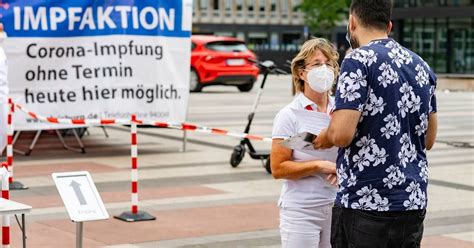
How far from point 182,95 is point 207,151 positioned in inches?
39.5

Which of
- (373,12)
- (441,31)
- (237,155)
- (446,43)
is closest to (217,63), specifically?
(446,43)

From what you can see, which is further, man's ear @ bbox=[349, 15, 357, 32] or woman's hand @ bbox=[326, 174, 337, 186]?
woman's hand @ bbox=[326, 174, 337, 186]

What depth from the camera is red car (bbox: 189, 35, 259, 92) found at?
31094 millimetres

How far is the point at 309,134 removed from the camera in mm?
4336

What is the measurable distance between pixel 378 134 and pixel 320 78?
2.58 feet

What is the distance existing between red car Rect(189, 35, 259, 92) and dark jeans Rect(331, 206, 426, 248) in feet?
87.2

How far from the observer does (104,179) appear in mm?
11828

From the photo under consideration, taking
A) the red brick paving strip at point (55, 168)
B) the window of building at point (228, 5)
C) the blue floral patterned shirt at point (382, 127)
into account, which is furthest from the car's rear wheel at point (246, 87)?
the window of building at point (228, 5)

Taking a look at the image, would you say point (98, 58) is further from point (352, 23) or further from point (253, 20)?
point (253, 20)

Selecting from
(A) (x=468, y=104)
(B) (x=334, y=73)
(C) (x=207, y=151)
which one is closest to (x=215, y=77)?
(A) (x=468, y=104)

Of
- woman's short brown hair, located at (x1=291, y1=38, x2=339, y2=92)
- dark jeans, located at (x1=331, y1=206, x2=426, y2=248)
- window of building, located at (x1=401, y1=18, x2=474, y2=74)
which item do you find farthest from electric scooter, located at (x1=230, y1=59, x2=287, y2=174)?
window of building, located at (x1=401, y1=18, x2=474, y2=74)

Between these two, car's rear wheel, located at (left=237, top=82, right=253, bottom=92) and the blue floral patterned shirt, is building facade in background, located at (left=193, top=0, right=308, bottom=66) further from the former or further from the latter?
the blue floral patterned shirt

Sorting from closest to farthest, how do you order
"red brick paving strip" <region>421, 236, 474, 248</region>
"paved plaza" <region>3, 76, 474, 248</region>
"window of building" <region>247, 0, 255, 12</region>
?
"red brick paving strip" <region>421, 236, 474, 248</region>
"paved plaza" <region>3, 76, 474, 248</region>
"window of building" <region>247, 0, 255, 12</region>

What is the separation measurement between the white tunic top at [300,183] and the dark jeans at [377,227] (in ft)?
1.91
